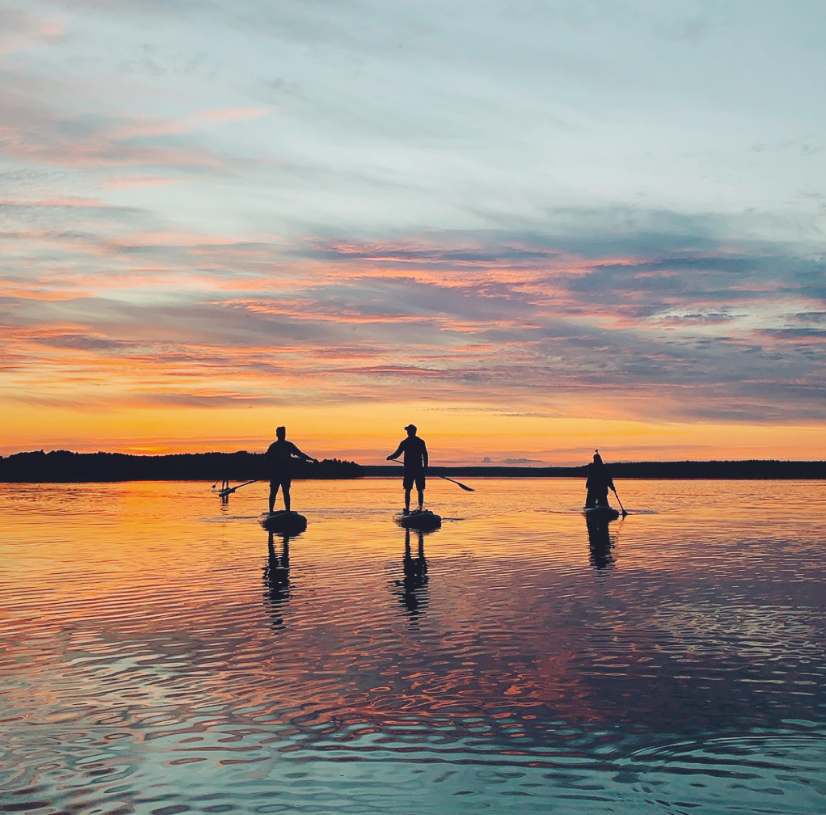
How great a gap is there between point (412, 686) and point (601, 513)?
2880 centimetres

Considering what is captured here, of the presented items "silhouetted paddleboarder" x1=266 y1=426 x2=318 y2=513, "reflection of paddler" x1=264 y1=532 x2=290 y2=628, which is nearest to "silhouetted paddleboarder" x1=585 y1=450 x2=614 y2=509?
"silhouetted paddleboarder" x1=266 y1=426 x2=318 y2=513

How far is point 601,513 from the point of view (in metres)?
37.1

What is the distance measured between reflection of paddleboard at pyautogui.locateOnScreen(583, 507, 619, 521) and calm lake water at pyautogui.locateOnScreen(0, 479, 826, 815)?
636 inches

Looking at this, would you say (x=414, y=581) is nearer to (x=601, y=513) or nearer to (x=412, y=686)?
(x=412, y=686)

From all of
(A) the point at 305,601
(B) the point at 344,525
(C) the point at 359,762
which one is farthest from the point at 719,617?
(B) the point at 344,525

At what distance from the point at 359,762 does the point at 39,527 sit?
83.2ft

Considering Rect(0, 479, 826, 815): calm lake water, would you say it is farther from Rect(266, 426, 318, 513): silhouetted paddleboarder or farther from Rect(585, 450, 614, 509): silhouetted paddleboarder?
Rect(585, 450, 614, 509): silhouetted paddleboarder

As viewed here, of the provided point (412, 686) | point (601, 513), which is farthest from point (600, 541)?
point (412, 686)

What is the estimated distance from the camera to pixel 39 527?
2984 centimetres

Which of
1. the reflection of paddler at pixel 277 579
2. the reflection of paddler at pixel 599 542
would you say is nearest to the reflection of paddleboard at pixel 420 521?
the reflection of paddler at pixel 599 542

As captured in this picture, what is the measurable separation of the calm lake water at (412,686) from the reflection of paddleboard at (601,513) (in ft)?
53.0

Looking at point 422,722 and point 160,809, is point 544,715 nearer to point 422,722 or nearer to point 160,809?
point 422,722

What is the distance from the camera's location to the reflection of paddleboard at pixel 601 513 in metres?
36.6

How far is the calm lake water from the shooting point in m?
6.38
